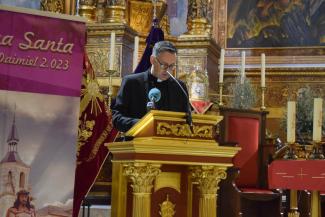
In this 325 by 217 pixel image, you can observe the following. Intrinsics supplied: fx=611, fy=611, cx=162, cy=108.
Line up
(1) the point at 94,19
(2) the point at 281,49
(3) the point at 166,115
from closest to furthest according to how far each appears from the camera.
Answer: (3) the point at 166,115, (1) the point at 94,19, (2) the point at 281,49

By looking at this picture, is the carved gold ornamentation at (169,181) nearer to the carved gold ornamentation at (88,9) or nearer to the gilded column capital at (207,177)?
the gilded column capital at (207,177)

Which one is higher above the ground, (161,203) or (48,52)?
(48,52)

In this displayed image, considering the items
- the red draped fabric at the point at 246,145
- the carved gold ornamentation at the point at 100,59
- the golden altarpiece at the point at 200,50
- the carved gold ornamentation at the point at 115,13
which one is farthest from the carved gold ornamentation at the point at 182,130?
the carved gold ornamentation at the point at 115,13

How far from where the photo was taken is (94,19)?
9273 mm

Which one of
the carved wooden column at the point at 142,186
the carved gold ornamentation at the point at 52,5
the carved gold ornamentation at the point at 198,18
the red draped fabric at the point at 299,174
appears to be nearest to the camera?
the carved wooden column at the point at 142,186

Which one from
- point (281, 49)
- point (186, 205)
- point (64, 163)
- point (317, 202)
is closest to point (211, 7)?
point (281, 49)

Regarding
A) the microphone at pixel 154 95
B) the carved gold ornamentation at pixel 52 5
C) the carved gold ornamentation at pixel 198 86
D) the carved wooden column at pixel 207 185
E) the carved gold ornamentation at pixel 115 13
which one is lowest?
the carved wooden column at pixel 207 185

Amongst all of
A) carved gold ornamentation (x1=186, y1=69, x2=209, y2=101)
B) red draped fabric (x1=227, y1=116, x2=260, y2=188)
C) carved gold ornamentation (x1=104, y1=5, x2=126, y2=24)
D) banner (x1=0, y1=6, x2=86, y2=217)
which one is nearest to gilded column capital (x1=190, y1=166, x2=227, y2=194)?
banner (x1=0, y1=6, x2=86, y2=217)

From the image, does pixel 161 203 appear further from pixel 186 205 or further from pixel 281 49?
pixel 281 49

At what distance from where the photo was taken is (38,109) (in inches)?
113

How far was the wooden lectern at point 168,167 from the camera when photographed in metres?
3.36

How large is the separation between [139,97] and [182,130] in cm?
64

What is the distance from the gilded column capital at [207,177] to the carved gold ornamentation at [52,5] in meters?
6.66

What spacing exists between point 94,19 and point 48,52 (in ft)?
21.2
